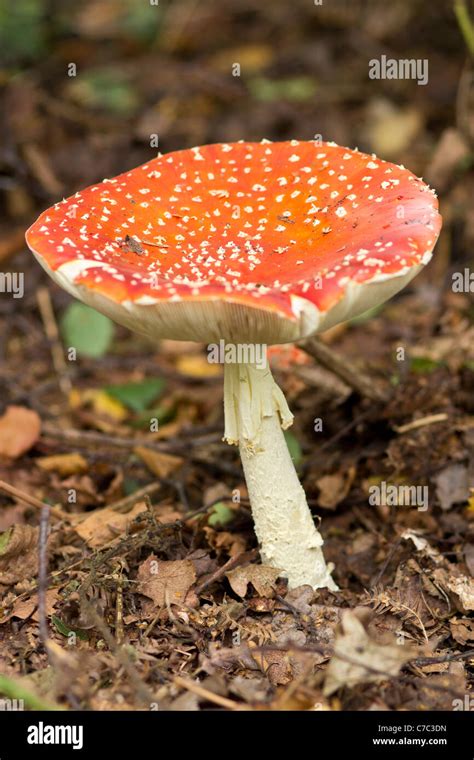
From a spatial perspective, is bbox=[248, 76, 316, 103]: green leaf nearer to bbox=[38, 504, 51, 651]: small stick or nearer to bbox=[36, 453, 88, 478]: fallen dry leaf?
bbox=[36, 453, 88, 478]: fallen dry leaf

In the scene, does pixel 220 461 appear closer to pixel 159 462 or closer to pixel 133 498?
pixel 159 462

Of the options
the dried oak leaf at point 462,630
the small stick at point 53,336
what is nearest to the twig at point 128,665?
the dried oak leaf at point 462,630

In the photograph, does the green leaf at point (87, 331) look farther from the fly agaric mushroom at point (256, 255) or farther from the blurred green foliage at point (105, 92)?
the blurred green foliage at point (105, 92)

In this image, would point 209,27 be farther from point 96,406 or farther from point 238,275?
point 238,275

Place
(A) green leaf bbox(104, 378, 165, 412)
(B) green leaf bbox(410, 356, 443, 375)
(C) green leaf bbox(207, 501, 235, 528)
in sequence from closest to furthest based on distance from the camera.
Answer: (C) green leaf bbox(207, 501, 235, 528) → (B) green leaf bbox(410, 356, 443, 375) → (A) green leaf bbox(104, 378, 165, 412)

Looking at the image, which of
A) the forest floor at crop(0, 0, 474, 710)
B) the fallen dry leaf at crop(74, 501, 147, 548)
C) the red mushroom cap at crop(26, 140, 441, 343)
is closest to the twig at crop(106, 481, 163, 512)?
the forest floor at crop(0, 0, 474, 710)

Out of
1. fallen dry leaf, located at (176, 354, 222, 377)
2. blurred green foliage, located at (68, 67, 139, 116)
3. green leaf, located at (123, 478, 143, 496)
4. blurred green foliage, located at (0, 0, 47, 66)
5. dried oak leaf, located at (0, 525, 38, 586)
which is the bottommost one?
dried oak leaf, located at (0, 525, 38, 586)

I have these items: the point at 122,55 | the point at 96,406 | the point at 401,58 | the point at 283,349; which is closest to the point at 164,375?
the point at 96,406

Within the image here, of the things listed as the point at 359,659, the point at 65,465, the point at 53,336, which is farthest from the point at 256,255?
the point at 53,336
